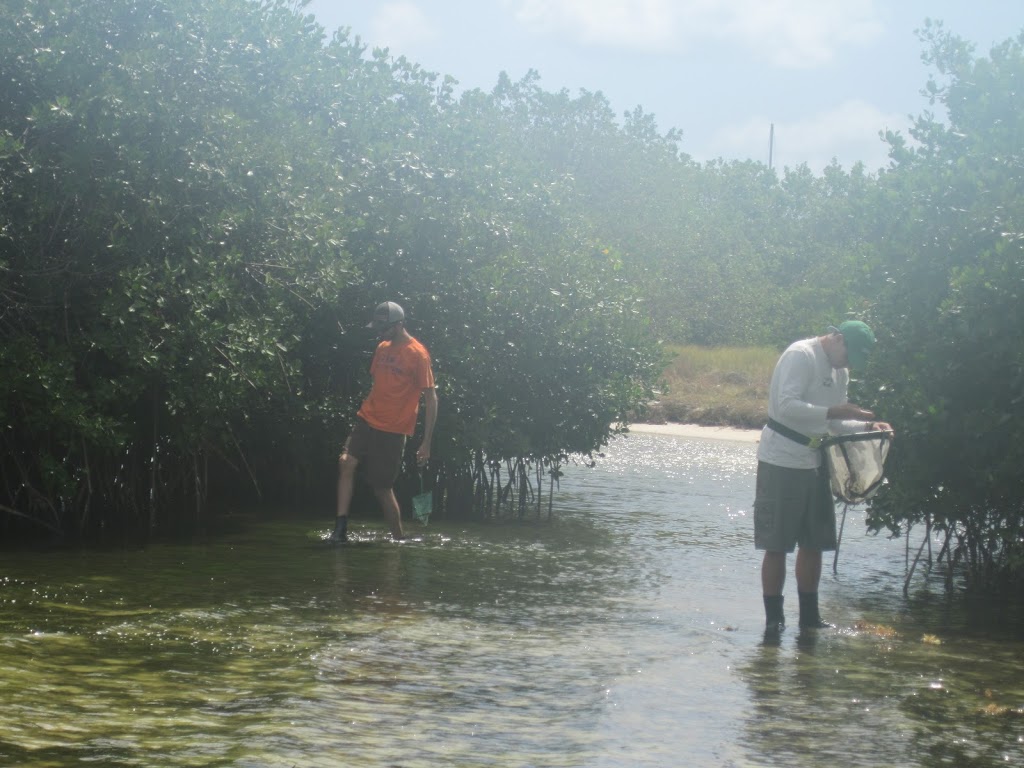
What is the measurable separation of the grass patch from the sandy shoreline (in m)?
0.28

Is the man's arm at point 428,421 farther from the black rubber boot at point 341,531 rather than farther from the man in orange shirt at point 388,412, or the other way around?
the black rubber boot at point 341,531

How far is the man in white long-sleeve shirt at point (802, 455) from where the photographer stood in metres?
7.55

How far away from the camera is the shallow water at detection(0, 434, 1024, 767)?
5.15 m

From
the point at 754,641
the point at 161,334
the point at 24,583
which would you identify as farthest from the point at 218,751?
the point at 161,334

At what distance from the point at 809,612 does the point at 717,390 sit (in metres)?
26.6

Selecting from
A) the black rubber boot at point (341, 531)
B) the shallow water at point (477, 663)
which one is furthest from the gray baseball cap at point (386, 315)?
the shallow water at point (477, 663)

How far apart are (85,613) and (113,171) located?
4.08 meters

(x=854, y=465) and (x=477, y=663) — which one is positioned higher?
(x=854, y=465)

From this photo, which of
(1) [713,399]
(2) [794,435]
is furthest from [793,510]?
(1) [713,399]

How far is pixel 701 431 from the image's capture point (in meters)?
29.9

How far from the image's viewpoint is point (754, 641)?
7.43 meters

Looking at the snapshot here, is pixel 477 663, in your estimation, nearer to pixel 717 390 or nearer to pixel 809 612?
pixel 809 612

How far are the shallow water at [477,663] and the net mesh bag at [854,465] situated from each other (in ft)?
2.67

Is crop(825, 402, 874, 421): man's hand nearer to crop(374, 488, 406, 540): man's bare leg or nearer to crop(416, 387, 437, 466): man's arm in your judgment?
crop(416, 387, 437, 466): man's arm
